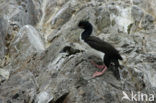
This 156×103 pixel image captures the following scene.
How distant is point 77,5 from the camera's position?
59.3 ft

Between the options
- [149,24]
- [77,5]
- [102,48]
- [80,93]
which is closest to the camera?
[80,93]

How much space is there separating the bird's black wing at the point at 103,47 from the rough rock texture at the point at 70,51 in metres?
0.65

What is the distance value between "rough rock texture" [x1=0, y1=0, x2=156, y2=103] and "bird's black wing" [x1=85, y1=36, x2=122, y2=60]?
2.12 ft

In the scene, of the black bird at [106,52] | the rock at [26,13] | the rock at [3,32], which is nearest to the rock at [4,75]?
the rock at [3,32]

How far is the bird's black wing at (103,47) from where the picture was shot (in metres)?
9.09

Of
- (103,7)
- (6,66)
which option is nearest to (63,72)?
(6,66)

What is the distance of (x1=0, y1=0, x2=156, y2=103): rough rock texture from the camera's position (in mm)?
8438

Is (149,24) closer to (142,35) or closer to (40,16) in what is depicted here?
(142,35)

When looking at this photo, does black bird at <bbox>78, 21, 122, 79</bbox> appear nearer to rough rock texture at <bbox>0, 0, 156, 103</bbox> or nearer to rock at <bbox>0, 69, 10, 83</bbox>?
rough rock texture at <bbox>0, 0, 156, 103</bbox>

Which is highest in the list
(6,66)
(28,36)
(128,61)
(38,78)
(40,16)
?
(40,16)

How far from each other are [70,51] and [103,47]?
2434mm

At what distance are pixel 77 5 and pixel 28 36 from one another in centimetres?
526

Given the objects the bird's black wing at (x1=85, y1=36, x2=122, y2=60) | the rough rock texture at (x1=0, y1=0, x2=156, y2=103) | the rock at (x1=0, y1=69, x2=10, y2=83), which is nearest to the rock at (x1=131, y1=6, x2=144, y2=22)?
the rough rock texture at (x1=0, y1=0, x2=156, y2=103)

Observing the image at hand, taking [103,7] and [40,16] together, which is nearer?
[103,7]
